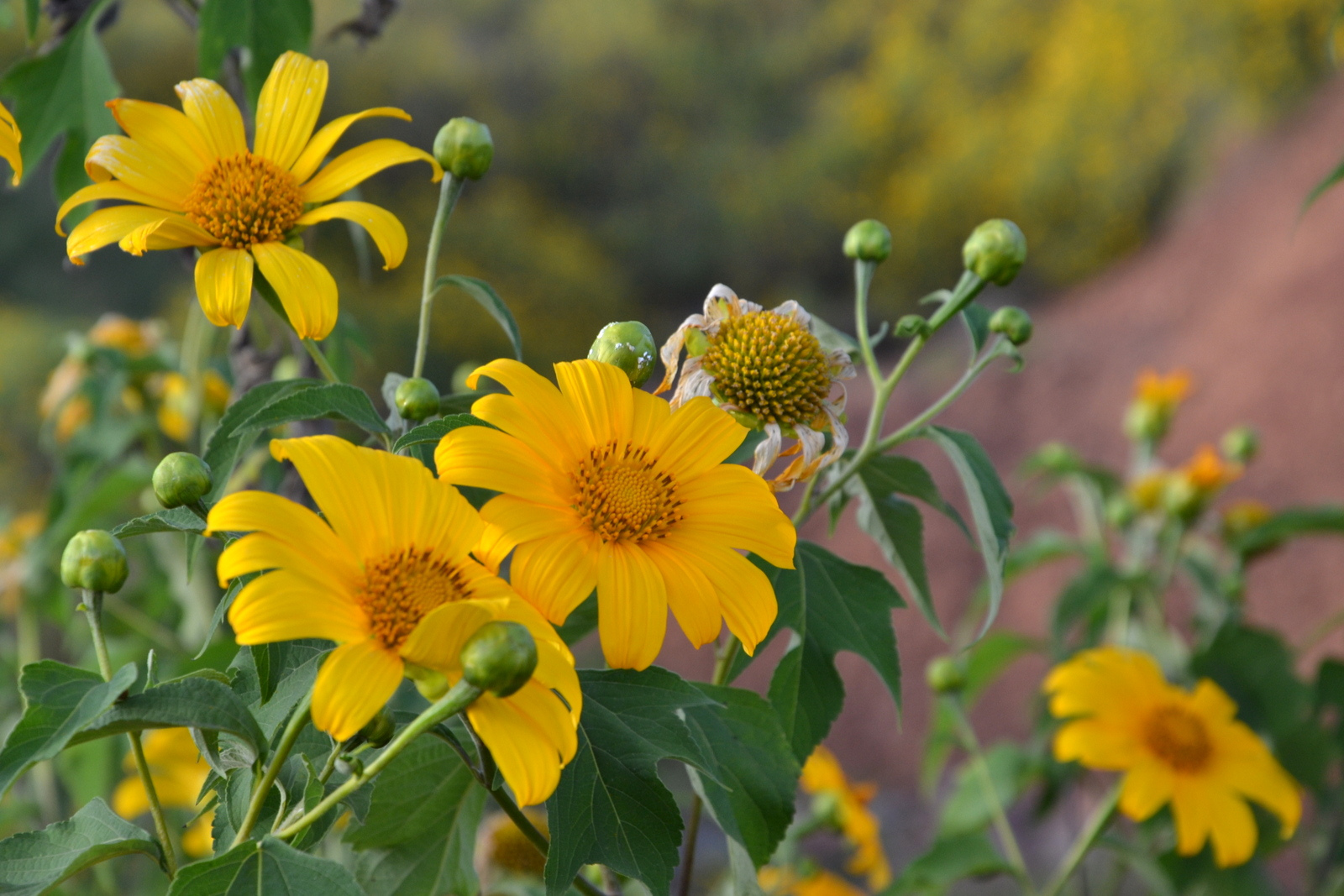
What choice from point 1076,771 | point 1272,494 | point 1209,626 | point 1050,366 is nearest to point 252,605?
point 1076,771

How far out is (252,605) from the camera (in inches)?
9.4

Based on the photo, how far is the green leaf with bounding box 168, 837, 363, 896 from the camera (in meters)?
0.25

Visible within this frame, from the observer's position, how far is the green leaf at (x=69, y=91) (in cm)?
53

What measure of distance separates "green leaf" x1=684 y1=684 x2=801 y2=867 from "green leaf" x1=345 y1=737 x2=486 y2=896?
85 mm

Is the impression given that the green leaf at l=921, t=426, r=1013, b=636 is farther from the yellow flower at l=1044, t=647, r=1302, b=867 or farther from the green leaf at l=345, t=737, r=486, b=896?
the yellow flower at l=1044, t=647, r=1302, b=867

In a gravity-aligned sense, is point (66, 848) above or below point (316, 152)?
below

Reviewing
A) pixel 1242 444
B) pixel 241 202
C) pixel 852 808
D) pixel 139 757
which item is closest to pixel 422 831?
pixel 139 757

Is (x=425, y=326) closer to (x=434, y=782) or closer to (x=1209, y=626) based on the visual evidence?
(x=434, y=782)

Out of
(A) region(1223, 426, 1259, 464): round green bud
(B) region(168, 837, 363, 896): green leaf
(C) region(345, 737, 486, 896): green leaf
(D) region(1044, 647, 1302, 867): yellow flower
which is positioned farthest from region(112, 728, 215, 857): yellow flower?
(A) region(1223, 426, 1259, 464): round green bud

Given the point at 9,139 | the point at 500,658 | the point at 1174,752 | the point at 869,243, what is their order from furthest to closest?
the point at 1174,752 < the point at 869,243 < the point at 9,139 < the point at 500,658

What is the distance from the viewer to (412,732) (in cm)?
25

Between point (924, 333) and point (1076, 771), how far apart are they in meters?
0.69

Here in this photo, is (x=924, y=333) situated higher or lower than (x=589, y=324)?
higher

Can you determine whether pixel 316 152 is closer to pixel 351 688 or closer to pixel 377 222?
pixel 377 222
